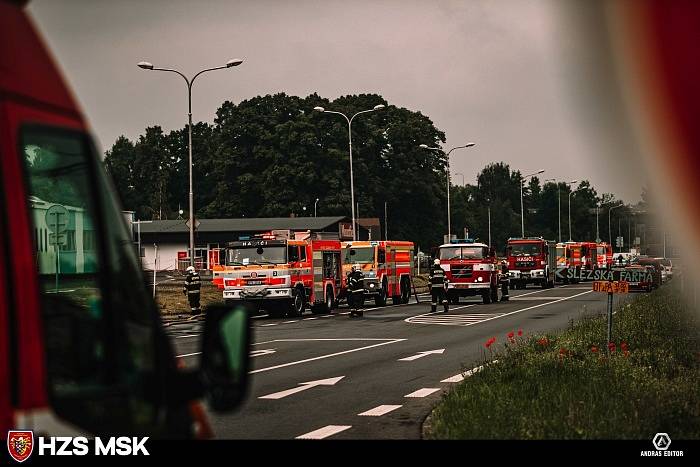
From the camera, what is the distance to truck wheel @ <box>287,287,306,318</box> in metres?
33.7

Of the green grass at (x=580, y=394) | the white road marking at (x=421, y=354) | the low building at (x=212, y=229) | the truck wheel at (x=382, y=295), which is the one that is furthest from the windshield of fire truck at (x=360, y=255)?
the low building at (x=212, y=229)

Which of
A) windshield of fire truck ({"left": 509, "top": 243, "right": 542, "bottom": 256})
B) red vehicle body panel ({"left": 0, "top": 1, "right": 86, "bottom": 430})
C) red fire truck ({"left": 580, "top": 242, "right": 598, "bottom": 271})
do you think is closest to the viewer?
red vehicle body panel ({"left": 0, "top": 1, "right": 86, "bottom": 430})

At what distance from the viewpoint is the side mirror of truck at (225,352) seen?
3.19 meters

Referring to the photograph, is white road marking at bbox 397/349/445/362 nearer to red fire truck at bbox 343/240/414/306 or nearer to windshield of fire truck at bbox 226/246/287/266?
windshield of fire truck at bbox 226/246/287/266

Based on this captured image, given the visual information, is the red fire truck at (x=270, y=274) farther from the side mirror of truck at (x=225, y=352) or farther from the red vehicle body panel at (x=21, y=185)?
the red vehicle body panel at (x=21, y=185)

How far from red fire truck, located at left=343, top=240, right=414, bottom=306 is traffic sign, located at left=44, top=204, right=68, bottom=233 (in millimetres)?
35942

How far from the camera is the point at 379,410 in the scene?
11727mm

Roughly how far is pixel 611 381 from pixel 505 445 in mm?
5087

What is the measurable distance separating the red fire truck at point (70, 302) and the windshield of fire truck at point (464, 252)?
37538 millimetres

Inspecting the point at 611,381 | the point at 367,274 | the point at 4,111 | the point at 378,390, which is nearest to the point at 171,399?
the point at 4,111

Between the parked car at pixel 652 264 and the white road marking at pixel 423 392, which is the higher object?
the parked car at pixel 652 264

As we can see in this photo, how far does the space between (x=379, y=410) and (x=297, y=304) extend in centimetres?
2240

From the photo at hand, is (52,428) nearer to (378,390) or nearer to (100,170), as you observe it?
(100,170)

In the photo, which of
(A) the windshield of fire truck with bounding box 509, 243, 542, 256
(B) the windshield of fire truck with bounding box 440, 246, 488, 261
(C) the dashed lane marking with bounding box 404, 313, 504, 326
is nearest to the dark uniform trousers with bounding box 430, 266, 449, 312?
(C) the dashed lane marking with bounding box 404, 313, 504, 326
